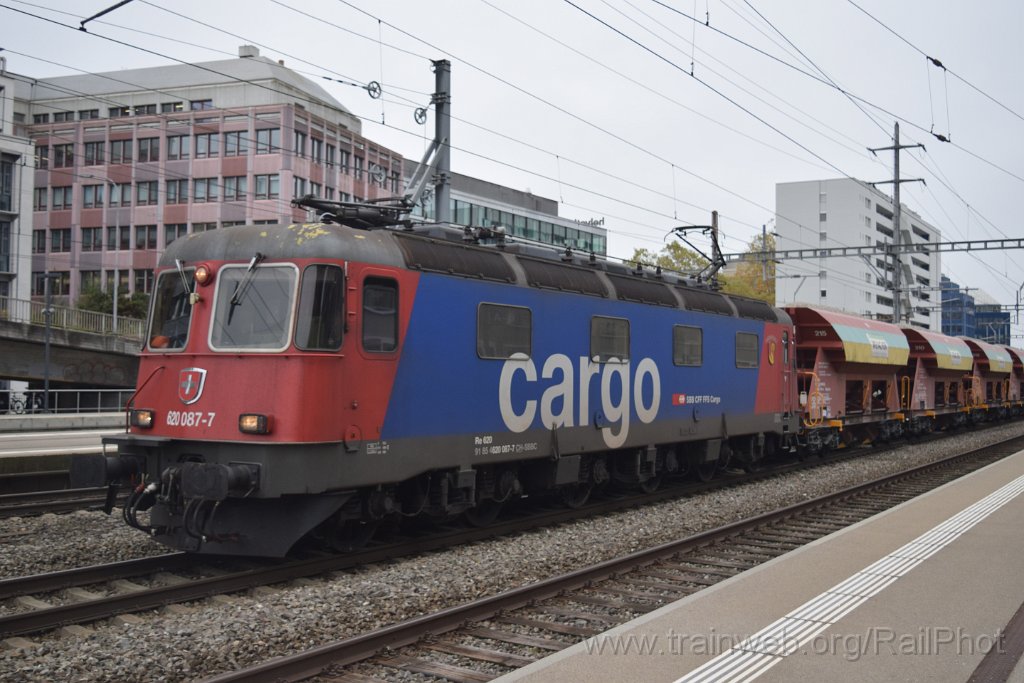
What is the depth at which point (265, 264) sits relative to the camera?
9.89 metres

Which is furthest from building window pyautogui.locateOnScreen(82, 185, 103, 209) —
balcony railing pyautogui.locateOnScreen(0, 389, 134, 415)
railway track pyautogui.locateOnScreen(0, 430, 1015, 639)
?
railway track pyautogui.locateOnScreen(0, 430, 1015, 639)

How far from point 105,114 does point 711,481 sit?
176 feet

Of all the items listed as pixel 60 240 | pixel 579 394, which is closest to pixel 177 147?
pixel 60 240

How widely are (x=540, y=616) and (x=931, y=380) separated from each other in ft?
83.9

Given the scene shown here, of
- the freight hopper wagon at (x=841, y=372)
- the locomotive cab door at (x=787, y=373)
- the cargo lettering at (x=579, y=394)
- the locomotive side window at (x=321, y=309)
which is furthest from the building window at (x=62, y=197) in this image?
the locomotive side window at (x=321, y=309)

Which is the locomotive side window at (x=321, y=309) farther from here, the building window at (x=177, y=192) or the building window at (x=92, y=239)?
the building window at (x=92, y=239)

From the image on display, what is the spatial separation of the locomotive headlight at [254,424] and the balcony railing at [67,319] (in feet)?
92.4

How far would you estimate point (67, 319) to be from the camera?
123ft

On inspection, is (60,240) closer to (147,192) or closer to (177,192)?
(147,192)

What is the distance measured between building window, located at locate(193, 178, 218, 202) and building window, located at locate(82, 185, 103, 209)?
666cm

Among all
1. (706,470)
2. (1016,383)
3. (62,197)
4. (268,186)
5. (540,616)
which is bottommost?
(540,616)

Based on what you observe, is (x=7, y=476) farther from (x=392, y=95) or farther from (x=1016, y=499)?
(x=1016, y=499)

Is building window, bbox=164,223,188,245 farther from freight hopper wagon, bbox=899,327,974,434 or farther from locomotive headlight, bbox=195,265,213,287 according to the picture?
locomotive headlight, bbox=195,265,213,287

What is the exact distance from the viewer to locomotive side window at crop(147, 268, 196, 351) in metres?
10.2
